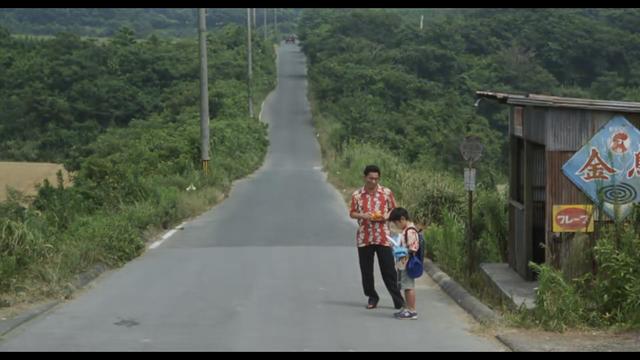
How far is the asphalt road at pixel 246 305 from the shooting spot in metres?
10.2

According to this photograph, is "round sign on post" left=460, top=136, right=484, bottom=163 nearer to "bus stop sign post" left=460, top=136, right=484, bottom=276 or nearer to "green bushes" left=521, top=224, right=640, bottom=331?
"bus stop sign post" left=460, top=136, right=484, bottom=276

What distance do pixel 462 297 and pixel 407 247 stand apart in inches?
69.8

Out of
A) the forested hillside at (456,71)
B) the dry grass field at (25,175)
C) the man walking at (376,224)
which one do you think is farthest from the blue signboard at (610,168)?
the forested hillside at (456,71)

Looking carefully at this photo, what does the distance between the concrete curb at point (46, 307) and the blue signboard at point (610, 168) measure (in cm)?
603

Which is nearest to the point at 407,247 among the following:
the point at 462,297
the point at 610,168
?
the point at 462,297

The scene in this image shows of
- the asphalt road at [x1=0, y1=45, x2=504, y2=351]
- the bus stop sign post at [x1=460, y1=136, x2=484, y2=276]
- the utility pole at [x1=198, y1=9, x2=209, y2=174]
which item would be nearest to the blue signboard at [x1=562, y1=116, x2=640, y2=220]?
the asphalt road at [x1=0, y1=45, x2=504, y2=351]

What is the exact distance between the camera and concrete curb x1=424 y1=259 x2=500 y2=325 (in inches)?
451

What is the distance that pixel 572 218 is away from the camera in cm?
1145

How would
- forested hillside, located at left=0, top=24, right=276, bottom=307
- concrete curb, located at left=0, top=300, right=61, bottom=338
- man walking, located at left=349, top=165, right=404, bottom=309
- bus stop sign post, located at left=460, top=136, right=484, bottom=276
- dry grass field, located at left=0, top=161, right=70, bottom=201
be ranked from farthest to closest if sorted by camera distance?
dry grass field, located at left=0, top=161, right=70, bottom=201
forested hillside, located at left=0, top=24, right=276, bottom=307
bus stop sign post, located at left=460, top=136, right=484, bottom=276
man walking, located at left=349, top=165, right=404, bottom=309
concrete curb, located at left=0, top=300, right=61, bottom=338

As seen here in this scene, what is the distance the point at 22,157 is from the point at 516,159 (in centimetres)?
5906

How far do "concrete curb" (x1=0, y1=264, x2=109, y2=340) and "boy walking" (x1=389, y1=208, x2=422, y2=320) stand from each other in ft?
13.2

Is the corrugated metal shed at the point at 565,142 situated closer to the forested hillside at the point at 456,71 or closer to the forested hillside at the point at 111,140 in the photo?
the forested hillside at the point at 111,140

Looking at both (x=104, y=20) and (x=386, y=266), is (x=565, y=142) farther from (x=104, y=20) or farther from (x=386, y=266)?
(x=104, y=20)

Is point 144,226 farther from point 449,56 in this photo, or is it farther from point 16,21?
point 16,21
